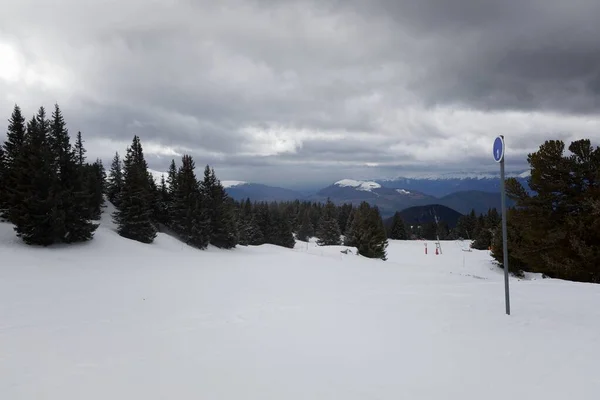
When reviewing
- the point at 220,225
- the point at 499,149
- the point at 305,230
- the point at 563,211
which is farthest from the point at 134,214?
the point at 305,230

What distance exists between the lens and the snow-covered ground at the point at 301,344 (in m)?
4.23

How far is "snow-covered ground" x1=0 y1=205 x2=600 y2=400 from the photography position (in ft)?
13.9

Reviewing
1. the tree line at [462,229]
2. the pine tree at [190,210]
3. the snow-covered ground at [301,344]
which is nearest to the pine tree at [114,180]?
the pine tree at [190,210]

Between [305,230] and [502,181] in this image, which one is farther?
[305,230]

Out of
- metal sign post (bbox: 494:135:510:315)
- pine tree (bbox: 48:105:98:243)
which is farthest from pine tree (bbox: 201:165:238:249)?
metal sign post (bbox: 494:135:510:315)

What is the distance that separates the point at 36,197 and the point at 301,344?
23259mm

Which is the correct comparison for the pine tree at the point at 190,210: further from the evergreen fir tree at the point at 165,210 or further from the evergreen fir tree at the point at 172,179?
the evergreen fir tree at the point at 165,210

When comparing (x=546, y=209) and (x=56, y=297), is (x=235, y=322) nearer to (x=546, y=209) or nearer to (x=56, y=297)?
(x=56, y=297)

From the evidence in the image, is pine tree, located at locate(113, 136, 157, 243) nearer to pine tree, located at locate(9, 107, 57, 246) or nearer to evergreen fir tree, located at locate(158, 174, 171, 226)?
pine tree, located at locate(9, 107, 57, 246)

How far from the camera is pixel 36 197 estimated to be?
21406 millimetres

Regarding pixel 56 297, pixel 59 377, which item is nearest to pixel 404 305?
pixel 59 377

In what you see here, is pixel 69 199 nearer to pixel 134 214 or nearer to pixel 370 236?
pixel 134 214

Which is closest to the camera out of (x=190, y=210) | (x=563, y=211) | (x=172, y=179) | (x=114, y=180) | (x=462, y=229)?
(x=563, y=211)

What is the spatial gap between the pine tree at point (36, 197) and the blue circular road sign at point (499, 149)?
24.7m
